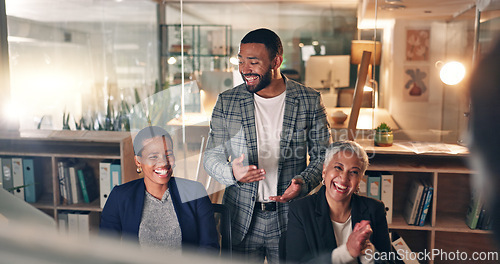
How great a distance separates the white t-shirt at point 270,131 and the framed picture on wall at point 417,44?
2.51 metres

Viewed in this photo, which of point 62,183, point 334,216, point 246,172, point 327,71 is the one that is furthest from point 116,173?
point 327,71

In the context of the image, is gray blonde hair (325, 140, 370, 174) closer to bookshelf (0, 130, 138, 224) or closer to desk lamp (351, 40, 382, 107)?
bookshelf (0, 130, 138, 224)

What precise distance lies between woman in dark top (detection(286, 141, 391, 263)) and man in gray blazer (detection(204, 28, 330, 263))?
0.20 m

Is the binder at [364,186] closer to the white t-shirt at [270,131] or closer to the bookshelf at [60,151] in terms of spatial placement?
the white t-shirt at [270,131]

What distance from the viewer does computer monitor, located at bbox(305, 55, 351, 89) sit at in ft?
12.6

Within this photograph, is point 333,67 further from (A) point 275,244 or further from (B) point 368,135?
(A) point 275,244

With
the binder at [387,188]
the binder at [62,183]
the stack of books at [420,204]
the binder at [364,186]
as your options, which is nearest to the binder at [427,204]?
the stack of books at [420,204]

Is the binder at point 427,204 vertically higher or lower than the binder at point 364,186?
lower

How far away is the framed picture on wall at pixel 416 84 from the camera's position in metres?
4.00

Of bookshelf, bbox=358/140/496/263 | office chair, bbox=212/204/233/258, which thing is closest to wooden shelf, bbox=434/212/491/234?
bookshelf, bbox=358/140/496/263

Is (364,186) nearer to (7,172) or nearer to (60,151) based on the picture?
(60,151)

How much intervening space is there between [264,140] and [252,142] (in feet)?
0.18

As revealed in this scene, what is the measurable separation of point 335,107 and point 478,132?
3.11m

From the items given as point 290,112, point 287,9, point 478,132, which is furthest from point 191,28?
point 478,132
